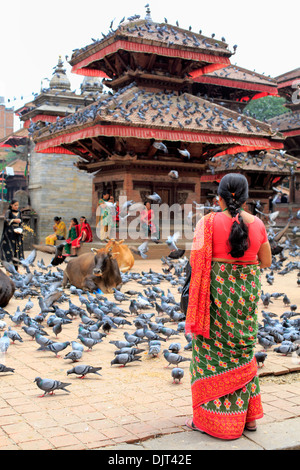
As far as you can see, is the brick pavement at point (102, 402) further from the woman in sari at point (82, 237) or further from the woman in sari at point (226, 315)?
the woman in sari at point (82, 237)

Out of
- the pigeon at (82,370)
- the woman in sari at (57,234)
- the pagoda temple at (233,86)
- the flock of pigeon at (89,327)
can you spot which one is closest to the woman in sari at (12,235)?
the flock of pigeon at (89,327)

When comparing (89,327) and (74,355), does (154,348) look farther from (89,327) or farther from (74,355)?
(89,327)

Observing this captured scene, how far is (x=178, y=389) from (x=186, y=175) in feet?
50.6

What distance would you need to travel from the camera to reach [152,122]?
57.1 ft

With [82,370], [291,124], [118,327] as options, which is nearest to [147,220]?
[118,327]

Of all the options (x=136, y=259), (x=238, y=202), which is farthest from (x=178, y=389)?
(x=136, y=259)

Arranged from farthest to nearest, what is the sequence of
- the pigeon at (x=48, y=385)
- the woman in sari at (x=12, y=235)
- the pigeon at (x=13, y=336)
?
the woman in sari at (x=12, y=235), the pigeon at (x=13, y=336), the pigeon at (x=48, y=385)

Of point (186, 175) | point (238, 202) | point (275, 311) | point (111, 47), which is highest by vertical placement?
point (111, 47)

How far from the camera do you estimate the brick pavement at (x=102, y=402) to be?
3945mm

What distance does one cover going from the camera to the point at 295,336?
673 cm

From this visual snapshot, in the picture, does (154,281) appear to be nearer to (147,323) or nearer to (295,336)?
(147,323)

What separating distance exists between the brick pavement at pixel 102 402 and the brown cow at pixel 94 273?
4207mm

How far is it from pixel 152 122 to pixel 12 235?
6017 millimetres

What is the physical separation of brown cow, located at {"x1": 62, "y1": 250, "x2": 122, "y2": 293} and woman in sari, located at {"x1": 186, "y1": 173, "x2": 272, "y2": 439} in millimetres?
6662
